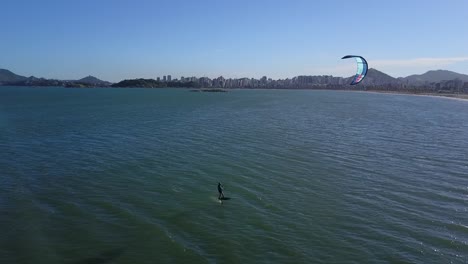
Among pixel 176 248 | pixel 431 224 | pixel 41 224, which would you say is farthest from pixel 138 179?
pixel 431 224

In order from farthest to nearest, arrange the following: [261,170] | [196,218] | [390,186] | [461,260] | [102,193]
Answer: [261,170]
[390,186]
[102,193]
[196,218]
[461,260]

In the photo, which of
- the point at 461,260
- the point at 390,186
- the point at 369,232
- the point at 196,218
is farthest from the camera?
the point at 390,186

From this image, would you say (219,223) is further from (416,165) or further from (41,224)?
(416,165)

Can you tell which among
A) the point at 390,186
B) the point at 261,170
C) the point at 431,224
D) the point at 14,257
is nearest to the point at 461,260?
the point at 431,224

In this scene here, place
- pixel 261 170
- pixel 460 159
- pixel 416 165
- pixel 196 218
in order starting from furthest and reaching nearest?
1. pixel 460 159
2. pixel 416 165
3. pixel 261 170
4. pixel 196 218

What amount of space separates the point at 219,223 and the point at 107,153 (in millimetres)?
17570

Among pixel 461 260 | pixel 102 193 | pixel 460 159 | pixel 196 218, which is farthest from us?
pixel 460 159

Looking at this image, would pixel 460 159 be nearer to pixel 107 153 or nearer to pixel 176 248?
pixel 176 248

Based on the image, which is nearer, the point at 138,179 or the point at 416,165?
the point at 138,179

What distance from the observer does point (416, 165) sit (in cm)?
2736

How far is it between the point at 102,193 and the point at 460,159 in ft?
87.4

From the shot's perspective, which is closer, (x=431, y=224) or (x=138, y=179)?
(x=431, y=224)

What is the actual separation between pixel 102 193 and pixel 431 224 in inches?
647

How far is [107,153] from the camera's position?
31125 mm
